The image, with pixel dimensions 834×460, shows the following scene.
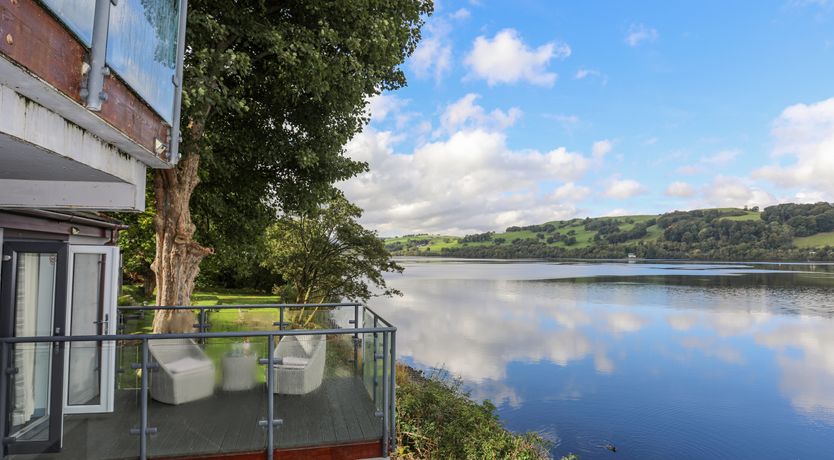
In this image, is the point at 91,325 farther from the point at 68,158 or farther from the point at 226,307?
the point at 68,158

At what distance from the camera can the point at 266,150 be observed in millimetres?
12281

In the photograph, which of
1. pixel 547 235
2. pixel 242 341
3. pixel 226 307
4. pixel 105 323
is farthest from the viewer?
pixel 547 235

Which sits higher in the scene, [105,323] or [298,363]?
[105,323]

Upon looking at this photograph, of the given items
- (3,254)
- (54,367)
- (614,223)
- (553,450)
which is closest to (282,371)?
(54,367)

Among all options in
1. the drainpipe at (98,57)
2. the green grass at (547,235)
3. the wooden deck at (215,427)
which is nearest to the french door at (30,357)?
the wooden deck at (215,427)

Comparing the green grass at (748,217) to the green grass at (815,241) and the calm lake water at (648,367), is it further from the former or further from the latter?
the calm lake water at (648,367)

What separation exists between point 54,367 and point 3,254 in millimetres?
1268

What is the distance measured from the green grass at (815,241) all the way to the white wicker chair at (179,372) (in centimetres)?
14216

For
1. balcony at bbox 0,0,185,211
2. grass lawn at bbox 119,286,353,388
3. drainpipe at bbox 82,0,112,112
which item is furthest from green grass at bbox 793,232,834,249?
drainpipe at bbox 82,0,112,112

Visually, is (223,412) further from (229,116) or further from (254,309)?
(229,116)

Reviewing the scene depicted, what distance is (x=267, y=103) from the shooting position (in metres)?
12.8

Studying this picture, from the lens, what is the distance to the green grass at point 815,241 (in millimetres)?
110750

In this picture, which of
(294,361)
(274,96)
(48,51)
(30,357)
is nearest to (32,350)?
(30,357)

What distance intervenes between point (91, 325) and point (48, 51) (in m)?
5.33
